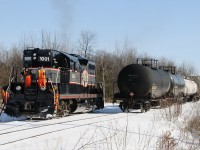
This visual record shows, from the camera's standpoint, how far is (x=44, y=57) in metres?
17.2

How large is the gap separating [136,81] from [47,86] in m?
6.77

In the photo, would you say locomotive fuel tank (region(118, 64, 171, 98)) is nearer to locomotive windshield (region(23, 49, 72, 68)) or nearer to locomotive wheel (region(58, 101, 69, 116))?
locomotive windshield (region(23, 49, 72, 68))

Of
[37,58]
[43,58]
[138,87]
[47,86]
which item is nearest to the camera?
[47,86]

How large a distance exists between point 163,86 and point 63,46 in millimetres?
26593

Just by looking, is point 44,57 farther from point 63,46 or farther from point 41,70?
point 63,46

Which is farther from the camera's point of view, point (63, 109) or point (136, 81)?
point (136, 81)

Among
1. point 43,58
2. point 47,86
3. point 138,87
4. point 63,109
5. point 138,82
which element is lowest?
point 63,109

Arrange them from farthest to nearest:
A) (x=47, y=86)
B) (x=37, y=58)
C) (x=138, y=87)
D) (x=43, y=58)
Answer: (x=138, y=87), (x=37, y=58), (x=43, y=58), (x=47, y=86)

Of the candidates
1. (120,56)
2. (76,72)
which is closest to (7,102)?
(76,72)

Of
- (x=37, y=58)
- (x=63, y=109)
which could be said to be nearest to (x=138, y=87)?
(x=63, y=109)

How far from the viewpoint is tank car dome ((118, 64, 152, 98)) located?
2068cm

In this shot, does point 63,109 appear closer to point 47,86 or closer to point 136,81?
point 47,86

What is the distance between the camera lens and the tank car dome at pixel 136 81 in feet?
67.8

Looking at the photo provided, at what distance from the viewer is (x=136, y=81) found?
20828mm
